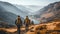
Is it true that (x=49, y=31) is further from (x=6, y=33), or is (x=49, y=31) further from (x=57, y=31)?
(x=6, y=33)

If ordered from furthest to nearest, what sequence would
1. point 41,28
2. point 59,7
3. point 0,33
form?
point 59,7, point 0,33, point 41,28

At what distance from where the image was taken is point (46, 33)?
26516 millimetres

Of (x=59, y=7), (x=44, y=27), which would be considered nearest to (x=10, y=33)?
(x=44, y=27)

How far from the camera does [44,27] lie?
94.8 ft

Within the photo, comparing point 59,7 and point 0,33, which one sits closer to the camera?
point 0,33

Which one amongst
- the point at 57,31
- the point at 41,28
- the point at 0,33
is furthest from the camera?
the point at 0,33

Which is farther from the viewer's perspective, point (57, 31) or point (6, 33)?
point (6, 33)

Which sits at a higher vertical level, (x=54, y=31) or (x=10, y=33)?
(x=54, y=31)

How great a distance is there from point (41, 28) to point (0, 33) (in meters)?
23.9

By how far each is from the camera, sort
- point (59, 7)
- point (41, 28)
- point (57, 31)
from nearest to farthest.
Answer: point (57, 31) < point (41, 28) < point (59, 7)

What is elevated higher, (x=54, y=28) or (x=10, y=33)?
(x=54, y=28)

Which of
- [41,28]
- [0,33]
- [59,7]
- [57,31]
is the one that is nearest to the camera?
[57,31]

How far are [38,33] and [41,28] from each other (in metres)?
2.04

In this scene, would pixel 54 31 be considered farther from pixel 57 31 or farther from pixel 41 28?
pixel 41 28
